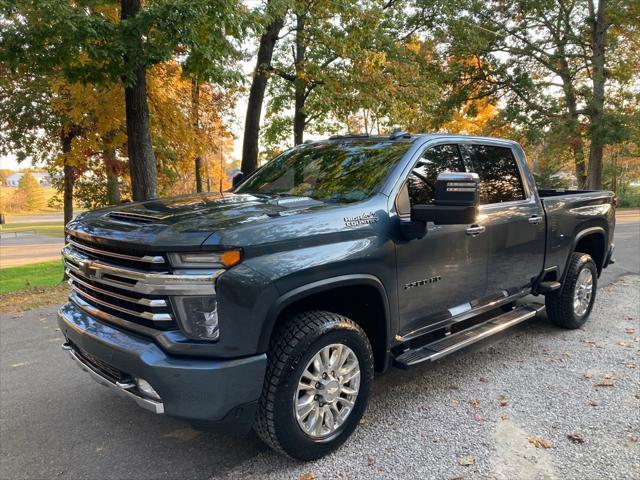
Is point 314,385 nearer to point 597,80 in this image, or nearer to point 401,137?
point 401,137

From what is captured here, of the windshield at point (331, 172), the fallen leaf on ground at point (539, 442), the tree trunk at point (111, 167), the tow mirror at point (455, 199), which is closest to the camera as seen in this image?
the tow mirror at point (455, 199)

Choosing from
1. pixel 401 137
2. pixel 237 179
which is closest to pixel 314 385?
pixel 401 137

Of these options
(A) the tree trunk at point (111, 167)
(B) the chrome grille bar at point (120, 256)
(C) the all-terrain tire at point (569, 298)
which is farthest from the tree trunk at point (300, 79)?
(B) the chrome grille bar at point (120, 256)

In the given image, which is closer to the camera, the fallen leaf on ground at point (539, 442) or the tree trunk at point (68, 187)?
the fallen leaf on ground at point (539, 442)

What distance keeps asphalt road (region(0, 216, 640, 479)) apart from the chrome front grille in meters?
0.95

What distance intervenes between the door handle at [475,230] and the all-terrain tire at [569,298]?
1.84 meters

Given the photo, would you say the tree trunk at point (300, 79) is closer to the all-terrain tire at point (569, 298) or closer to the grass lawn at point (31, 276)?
the grass lawn at point (31, 276)

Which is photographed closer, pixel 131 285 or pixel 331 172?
pixel 131 285

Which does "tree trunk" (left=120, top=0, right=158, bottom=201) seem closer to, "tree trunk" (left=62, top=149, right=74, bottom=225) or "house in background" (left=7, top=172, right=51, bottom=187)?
"tree trunk" (left=62, top=149, right=74, bottom=225)

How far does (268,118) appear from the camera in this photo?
2055cm

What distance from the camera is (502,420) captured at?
10.8 ft

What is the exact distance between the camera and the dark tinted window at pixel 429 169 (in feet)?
11.1

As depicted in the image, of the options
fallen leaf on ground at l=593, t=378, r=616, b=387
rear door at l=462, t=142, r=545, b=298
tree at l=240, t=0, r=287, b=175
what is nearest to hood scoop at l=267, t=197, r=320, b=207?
rear door at l=462, t=142, r=545, b=298

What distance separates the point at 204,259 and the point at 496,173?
9.89 feet
